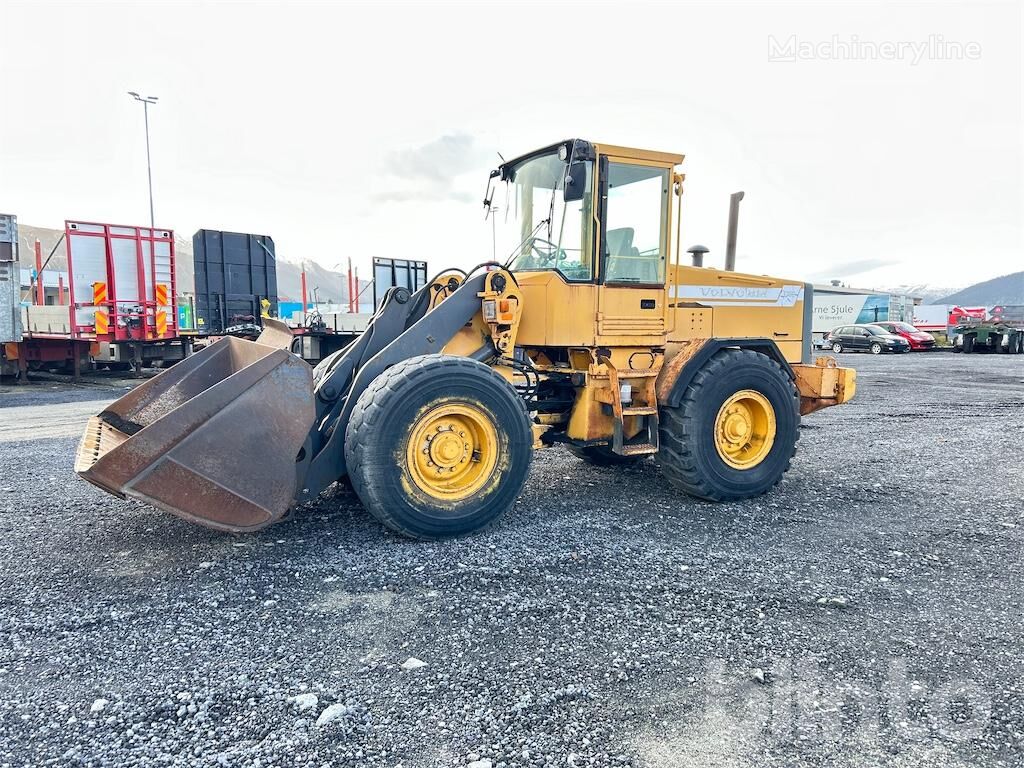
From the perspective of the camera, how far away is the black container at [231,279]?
16.5 meters

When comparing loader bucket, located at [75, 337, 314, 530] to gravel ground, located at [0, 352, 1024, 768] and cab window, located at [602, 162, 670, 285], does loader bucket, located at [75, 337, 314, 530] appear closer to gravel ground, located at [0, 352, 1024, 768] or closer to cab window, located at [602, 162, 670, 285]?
gravel ground, located at [0, 352, 1024, 768]

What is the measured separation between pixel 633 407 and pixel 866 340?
30.0 m

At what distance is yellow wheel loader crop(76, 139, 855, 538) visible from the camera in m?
3.82

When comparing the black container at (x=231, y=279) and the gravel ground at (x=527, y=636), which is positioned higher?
the black container at (x=231, y=279)

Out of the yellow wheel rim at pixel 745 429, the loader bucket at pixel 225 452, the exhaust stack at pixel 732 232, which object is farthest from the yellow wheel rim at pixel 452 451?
the exhaust stack at pixel 732 232

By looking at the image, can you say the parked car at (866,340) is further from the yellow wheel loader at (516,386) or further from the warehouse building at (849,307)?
the yellow wheel loader at (516,386)

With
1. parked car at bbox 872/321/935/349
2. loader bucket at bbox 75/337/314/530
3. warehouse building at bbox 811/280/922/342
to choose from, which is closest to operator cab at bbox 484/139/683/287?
loader bucket at bbox 75/337/314/530

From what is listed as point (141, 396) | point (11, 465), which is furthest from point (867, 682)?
point (11, 465)

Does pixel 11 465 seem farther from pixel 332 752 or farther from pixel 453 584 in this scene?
pixel 332 752

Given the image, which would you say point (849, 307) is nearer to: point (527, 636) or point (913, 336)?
point (913, 336)

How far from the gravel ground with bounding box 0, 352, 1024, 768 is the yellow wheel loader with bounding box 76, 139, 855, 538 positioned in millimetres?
411

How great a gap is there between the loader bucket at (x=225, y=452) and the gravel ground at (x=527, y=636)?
44 centimetres

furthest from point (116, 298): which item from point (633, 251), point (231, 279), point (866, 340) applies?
point (866, 340)

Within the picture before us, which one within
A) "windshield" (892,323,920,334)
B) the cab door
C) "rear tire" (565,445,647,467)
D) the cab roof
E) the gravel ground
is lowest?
the gravel ground
